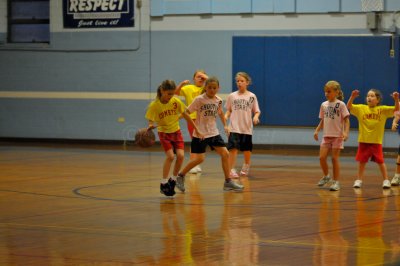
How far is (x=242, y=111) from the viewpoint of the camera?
18656mm

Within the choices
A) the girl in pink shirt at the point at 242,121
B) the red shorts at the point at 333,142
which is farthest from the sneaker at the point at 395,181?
the girl in pink shirt at the point at 242,121

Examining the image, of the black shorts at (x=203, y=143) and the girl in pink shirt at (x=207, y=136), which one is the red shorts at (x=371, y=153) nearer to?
the girl in pink shirt at (x=207, y=136)

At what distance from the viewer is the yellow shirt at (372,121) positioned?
16.4 metres

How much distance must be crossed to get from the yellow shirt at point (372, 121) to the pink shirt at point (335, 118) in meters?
0.22

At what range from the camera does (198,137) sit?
1580 cm

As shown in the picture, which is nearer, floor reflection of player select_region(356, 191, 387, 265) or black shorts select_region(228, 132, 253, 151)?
floor reflection of player select_region(356, 191, 387, 265)

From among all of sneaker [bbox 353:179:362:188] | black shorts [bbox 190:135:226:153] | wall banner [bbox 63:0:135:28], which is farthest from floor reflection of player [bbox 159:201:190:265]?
wall banner [bbox 63:0:135:28]

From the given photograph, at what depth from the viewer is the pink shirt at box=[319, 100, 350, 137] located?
16.5 m

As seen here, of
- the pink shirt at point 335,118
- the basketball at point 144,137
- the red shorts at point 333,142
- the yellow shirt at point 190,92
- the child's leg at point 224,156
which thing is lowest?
the child's leg at point 224,156

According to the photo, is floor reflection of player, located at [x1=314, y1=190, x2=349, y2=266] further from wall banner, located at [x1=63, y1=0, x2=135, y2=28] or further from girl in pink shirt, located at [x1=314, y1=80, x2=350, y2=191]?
wall banner, located at [x1=63, y1=0, x2=135, y2=28]

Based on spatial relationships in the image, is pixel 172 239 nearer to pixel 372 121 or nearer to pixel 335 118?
pixel 335 118

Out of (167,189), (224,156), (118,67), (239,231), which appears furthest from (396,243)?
(118,67)

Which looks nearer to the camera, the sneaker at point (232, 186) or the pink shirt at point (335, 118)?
the sneaker at point (232, 186)

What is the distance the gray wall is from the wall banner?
0.21m
